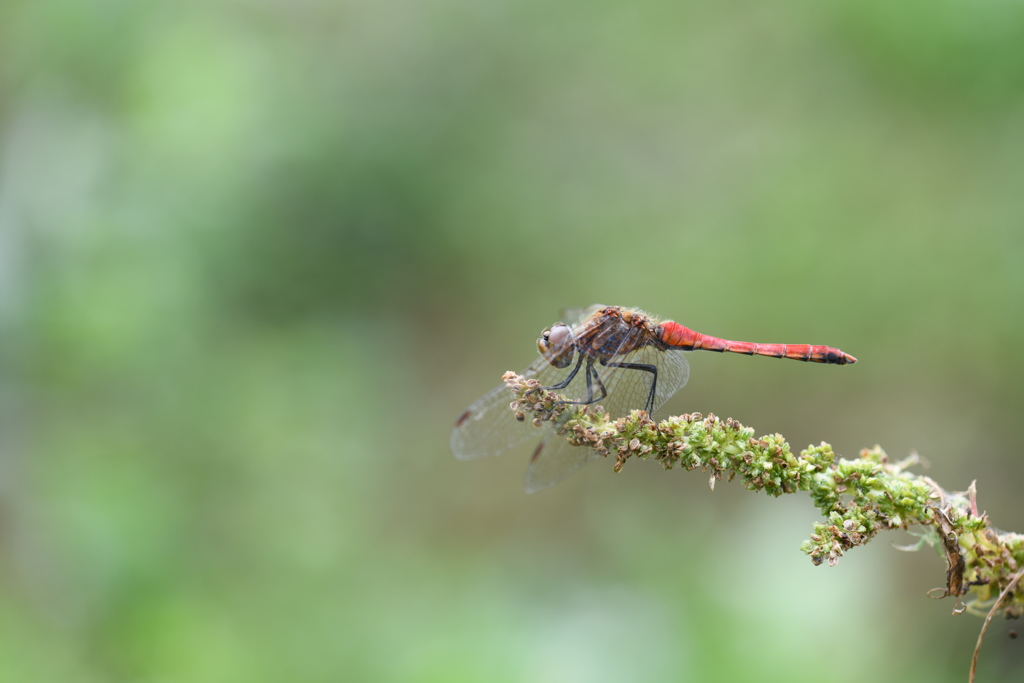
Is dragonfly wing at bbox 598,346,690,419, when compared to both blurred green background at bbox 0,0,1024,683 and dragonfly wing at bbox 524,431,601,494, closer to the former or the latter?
dragonfly wing at bbox 524,431,601,494

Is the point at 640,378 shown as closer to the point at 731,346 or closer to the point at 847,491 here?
the point at 731,346

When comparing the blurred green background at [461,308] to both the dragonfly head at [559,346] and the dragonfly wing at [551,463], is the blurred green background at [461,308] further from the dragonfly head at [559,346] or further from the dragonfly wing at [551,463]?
the dragonfly head at [559,346]

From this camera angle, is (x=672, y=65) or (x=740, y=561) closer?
(x=740, y=561)

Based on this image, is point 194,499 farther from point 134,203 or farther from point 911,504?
point 911,504

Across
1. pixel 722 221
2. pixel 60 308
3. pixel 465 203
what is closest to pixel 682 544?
pixel 722 221

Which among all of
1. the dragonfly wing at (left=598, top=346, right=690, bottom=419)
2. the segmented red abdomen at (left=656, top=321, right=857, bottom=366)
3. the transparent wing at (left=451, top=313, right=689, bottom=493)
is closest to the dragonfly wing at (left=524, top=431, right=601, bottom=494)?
the transparent wing at (left=451, top=313, right=689, bottom=493)

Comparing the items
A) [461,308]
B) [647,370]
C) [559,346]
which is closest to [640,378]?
[647,370]
